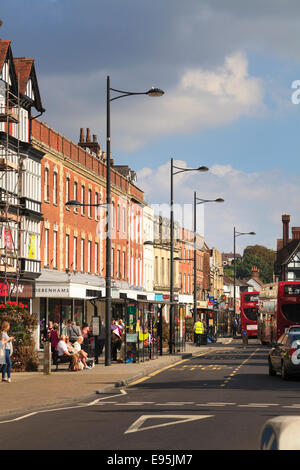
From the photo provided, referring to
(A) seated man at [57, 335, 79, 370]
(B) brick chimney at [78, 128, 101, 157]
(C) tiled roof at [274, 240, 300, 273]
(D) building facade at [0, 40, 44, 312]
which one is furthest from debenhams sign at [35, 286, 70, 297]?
(C) tiled roof at [274, 240, 300, 273]

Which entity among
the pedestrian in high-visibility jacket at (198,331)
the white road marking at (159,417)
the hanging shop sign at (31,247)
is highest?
the hanging shop sign at (31,247)

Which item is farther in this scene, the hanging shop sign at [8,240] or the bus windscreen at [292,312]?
the bus windscreen at [292,312]

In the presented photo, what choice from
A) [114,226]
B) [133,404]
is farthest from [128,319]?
[114,226]

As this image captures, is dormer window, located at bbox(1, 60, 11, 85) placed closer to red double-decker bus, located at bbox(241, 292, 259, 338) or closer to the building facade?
the building facade

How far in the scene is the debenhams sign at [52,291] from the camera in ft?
140

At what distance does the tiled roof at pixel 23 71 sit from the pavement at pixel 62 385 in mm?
16485

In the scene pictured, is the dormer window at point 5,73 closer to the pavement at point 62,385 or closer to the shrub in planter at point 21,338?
the shrub in planter at point 21,338

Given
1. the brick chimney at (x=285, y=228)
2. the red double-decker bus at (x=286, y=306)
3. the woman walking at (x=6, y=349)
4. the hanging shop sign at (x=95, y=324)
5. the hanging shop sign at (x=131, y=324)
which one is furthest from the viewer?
the brick chimney at (x=285, y=228)

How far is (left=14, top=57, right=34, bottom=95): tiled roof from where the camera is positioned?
144 ft

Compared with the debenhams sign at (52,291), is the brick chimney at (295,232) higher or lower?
higher

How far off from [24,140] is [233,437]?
1263 inches

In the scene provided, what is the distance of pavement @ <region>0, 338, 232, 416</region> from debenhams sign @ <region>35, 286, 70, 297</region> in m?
9.57

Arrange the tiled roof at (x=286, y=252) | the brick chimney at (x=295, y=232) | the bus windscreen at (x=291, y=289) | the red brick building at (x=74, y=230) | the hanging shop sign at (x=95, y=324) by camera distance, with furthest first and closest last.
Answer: the brick chimney at (x=295, y=232), the tiled roof at (x=286, y=252), the red brick building at (x=74, y=230), the bus windscreen at (x=291, y=289), the hanging shop sign at (x=95, y=324)

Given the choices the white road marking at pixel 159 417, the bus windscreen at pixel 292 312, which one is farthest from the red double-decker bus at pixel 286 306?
the white road marking at pixel 159 417
